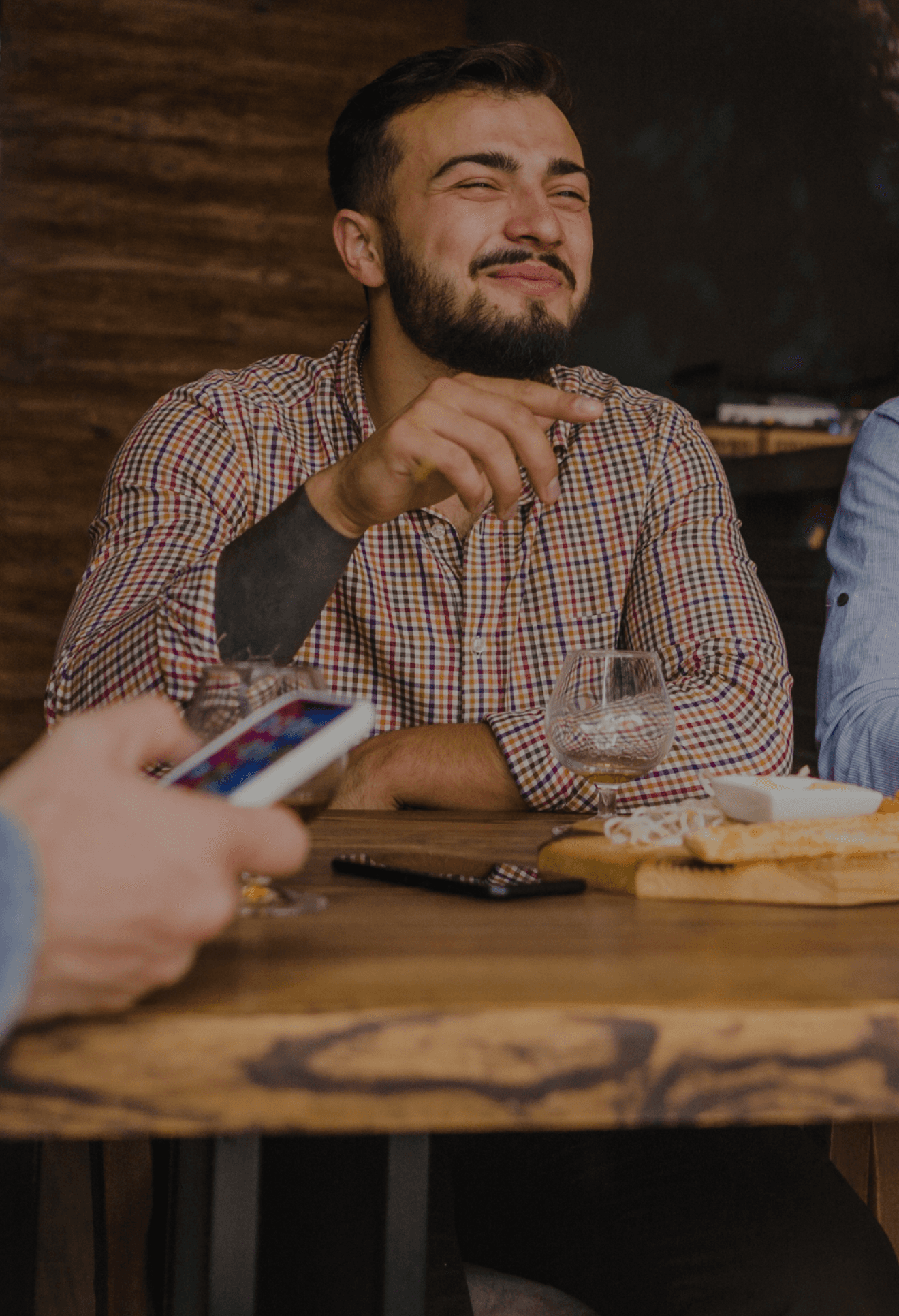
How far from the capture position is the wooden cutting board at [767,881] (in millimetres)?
758

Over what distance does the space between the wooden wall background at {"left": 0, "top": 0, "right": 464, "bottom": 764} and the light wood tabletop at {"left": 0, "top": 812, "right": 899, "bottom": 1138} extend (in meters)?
3.12

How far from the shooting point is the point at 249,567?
108cm

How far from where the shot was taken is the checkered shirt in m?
1.39

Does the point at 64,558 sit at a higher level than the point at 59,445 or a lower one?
lower

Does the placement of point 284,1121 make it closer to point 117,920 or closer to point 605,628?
point 117,920

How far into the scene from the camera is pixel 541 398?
1018 mm

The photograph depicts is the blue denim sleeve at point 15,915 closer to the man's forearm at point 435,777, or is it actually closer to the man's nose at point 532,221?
the man's forearm at point 435,777

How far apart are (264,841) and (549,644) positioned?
1.05 metres

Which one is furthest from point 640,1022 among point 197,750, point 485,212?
point 485,212

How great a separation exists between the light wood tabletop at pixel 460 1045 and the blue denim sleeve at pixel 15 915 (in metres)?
0.04

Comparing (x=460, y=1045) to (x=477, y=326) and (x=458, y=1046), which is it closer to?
(x=458, y=1046)

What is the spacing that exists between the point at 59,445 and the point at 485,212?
2.24 meters

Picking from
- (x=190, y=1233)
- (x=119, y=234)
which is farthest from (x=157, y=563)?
(x=119, y=234)

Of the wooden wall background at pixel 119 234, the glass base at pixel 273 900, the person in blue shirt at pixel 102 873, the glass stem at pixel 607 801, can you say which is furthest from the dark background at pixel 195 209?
the person in blue shirt at pixel 102 873
